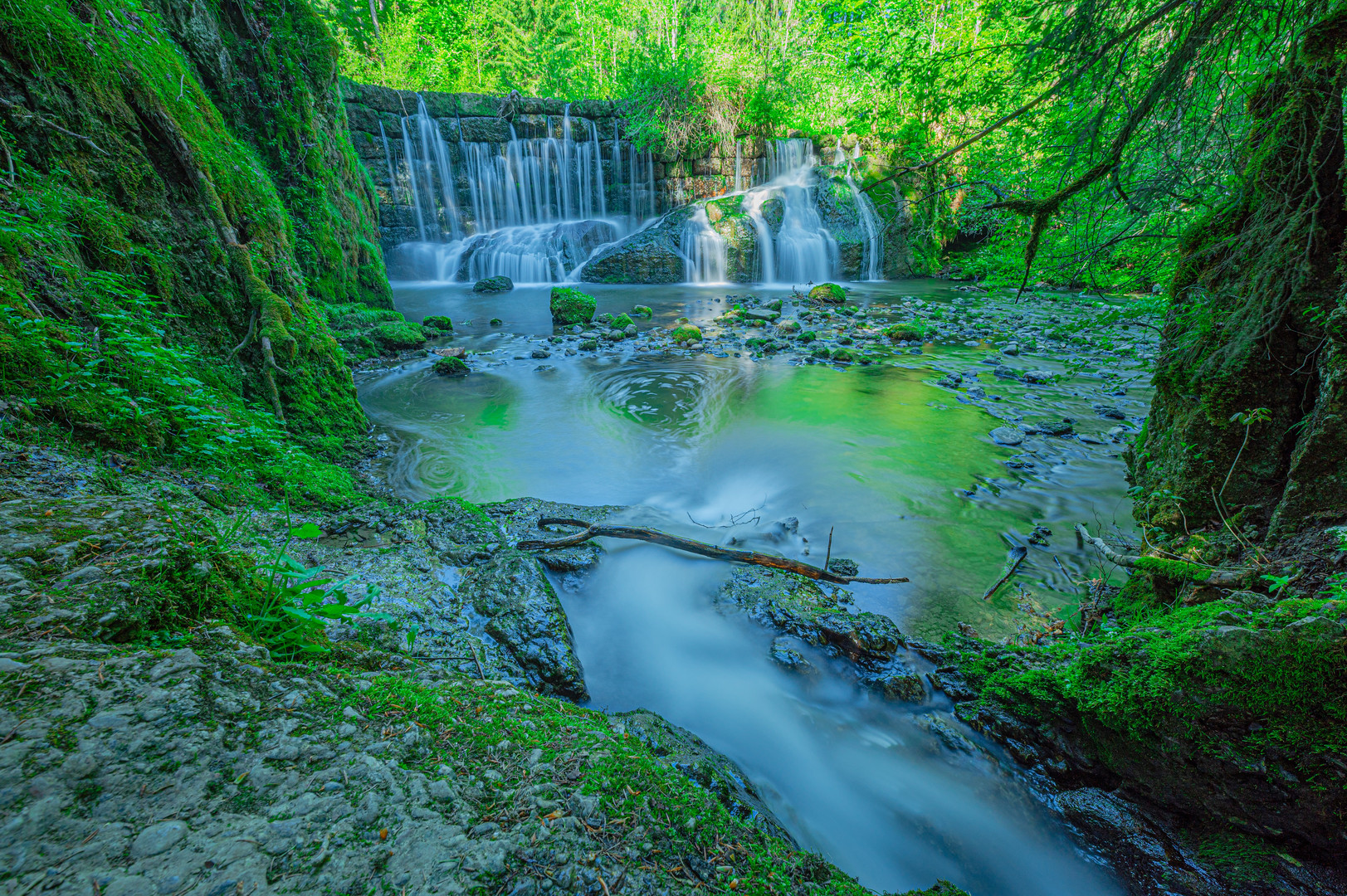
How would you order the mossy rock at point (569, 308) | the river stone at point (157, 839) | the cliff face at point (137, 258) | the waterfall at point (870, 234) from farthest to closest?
the waterfall at point (870, 234)
the mossy rock at point (569, 308)
the cliff face at point (137, 258)
the river stone at point (157, 839)

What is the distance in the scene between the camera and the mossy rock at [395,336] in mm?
9609

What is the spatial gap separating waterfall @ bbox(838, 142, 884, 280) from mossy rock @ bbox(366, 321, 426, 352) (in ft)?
53.5

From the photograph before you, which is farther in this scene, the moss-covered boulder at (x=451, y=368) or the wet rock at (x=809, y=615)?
the moss-covered boulder at (x=451, y=368)

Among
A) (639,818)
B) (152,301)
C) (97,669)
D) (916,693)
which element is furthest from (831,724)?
(152,301)

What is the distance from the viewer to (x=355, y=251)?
10.4m

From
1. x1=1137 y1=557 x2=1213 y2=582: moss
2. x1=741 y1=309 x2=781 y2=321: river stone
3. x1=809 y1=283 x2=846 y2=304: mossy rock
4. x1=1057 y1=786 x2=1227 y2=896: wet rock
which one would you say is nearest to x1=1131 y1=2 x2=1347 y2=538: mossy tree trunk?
x1=1137 y1=557 x2=1213 y2=582: moss

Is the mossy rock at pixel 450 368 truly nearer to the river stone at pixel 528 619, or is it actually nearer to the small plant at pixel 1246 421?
the river stone at pixel 528 619

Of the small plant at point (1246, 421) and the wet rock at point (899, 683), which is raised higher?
the small plant at point (1246, 421)

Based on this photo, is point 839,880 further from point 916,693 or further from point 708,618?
point 708,618

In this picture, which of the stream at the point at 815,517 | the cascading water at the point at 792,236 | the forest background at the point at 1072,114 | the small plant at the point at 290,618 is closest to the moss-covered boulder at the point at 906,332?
the stream at the point at 815,517

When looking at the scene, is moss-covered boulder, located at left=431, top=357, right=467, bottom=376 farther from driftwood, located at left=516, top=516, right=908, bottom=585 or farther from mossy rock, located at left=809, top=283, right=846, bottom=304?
mossy rock, located at left=809, top=283, right=846, bottom=304

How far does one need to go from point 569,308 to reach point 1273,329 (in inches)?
486

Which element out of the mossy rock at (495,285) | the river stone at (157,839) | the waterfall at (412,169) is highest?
the waterfall at (412,169)

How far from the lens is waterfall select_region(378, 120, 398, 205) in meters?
18.5
